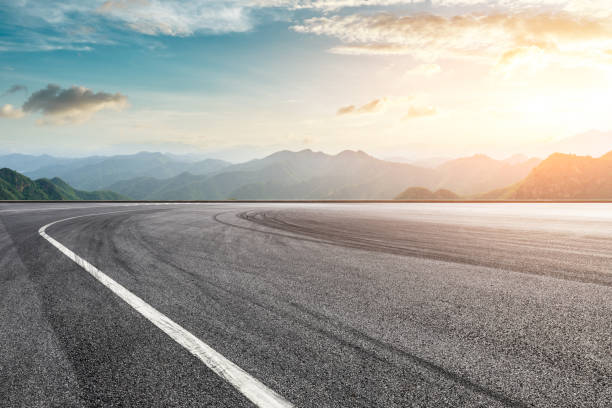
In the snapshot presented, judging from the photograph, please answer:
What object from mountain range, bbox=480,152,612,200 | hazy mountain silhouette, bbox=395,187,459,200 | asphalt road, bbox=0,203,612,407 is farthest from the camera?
mountain range, bbox=480,152,612,200

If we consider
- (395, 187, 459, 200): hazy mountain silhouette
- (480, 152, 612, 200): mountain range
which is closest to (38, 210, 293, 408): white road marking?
(395, 187, 459, 200): hazy mountain silhouette

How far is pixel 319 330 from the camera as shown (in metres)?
3.54

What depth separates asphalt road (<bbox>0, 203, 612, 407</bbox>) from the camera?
247 cm

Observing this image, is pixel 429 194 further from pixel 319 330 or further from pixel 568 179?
pixel 319 330

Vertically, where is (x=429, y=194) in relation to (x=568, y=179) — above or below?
below

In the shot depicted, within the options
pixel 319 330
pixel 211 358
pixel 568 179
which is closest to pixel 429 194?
pixel 568 179

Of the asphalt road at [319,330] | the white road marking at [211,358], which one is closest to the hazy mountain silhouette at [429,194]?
the asphalt road at [319,330]

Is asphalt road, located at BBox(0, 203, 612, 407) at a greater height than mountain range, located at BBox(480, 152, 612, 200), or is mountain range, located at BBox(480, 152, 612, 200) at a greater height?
mountain range, located at BBox(480, 152, 612, 200)

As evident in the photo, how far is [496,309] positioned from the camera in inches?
166

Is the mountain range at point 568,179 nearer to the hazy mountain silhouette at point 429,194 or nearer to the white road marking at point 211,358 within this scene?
the hazy mountain silhouette at point 429,194

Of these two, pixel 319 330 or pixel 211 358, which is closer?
pixel 211 358

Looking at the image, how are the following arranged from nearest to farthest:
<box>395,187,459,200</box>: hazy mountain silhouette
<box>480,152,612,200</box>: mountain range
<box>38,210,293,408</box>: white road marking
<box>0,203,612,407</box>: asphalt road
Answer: <box>38,210,293,408</box>: white road marking, <box>0,203,612,407</box>: asphalt road, <box>395,187,459,200</box>: hazy mountain silhouette, <box>480,152,612,200</box>: mountain range

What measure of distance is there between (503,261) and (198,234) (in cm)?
844

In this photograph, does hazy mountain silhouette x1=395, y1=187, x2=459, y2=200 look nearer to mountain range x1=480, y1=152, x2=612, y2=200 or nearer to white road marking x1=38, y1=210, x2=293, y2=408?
mountain range x1=480, y1=152, x2=612, y2=200
